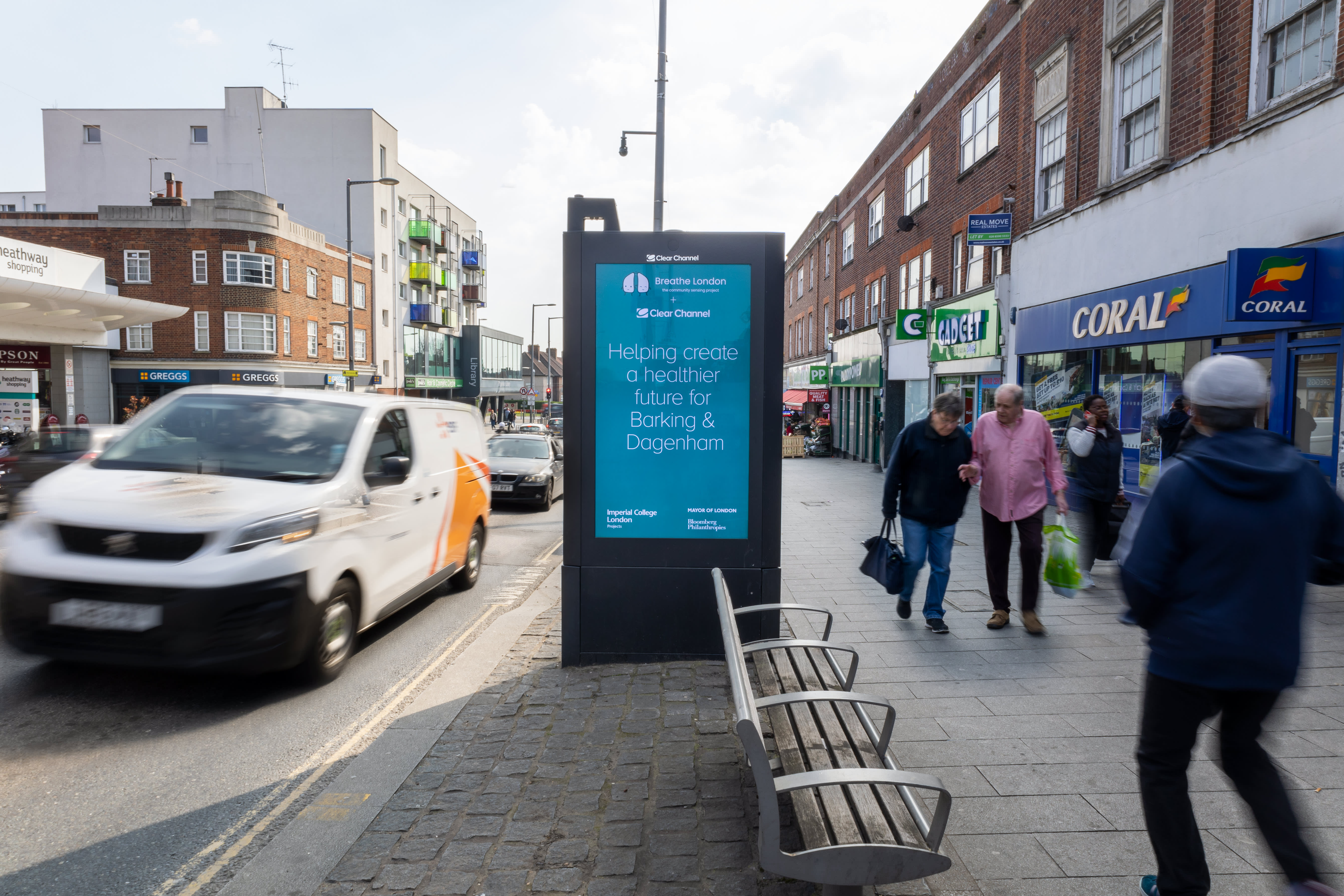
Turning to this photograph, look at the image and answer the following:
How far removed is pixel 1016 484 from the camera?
5.96m

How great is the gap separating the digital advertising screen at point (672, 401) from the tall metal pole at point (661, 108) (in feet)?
42.5

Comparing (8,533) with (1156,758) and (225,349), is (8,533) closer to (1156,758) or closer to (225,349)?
(1156,758)

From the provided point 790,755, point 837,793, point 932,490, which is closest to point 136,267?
point 932,490

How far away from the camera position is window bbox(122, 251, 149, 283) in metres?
38.4

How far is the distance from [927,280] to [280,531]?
1945cm

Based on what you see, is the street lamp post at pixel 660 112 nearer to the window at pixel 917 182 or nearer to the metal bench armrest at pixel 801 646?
the window at pixel 917 182

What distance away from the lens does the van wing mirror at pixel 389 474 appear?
5766mm

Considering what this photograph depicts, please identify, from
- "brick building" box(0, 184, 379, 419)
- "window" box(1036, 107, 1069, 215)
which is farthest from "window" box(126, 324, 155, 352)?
"window" box(1036, 107, 1069, 215)

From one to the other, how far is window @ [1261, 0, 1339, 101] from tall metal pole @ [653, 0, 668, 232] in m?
10.8

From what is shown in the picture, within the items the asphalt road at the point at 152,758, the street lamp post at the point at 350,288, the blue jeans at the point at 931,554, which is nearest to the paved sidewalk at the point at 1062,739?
the blue jeans at the point at 931,554

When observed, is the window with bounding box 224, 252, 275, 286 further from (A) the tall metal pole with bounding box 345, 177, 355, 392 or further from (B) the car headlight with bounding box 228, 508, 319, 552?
(B) the car headlight with bounding box 228, 508, 319, 552

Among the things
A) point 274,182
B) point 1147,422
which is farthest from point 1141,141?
point 274,182

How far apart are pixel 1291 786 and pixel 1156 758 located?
622 mm

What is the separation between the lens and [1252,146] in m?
8.81
